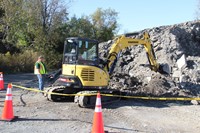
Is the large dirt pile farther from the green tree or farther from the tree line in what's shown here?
the green tree

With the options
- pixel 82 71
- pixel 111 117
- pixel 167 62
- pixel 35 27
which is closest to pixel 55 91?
pixel 82 71

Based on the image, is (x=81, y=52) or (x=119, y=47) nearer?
(x=81, y=52)

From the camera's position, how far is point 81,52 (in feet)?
36.4

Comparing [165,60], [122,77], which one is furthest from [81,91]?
[165,60]

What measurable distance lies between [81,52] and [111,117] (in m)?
2.86

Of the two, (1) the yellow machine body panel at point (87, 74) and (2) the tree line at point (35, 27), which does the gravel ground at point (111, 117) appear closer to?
(1) the yellow machine body panel at point (87, 74)

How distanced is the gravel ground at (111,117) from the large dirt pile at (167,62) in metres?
2.00

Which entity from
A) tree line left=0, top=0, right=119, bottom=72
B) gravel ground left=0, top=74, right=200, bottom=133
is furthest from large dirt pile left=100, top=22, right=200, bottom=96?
tree line left=0, top=0, right=119, bottom=72

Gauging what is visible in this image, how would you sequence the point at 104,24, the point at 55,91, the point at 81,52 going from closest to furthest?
the point at 81,52 < the point at 55,91 < the point at 104,24

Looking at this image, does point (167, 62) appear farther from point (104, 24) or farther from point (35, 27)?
point (104, 24)

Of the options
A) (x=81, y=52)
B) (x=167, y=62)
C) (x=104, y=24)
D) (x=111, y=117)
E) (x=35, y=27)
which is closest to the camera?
(x=111, y=117)

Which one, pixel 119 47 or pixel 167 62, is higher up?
pixel 119 47

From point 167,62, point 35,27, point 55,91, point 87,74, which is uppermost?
point 35,27

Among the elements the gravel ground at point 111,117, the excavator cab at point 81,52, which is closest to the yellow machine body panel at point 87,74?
the excavator cab at point 81,52
